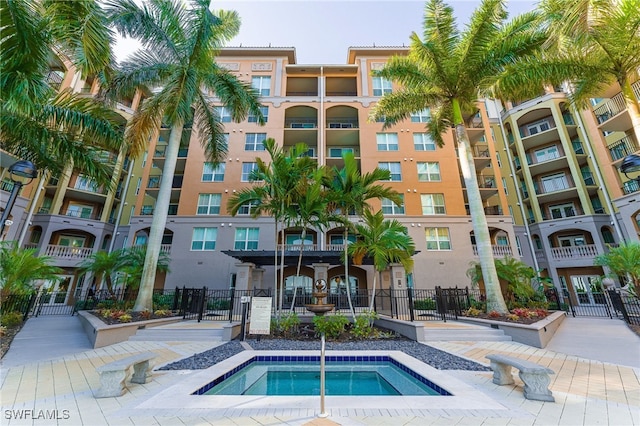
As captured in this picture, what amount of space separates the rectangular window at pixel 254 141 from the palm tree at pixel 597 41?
1940 centimetres

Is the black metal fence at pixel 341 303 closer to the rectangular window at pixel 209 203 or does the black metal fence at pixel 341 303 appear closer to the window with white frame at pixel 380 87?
the rectangular window at pixel 209 203

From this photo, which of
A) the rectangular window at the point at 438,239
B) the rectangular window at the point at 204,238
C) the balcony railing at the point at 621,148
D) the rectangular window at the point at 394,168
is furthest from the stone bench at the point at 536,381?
the balcony railing at the point at 621,148

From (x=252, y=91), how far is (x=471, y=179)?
40.6 feet

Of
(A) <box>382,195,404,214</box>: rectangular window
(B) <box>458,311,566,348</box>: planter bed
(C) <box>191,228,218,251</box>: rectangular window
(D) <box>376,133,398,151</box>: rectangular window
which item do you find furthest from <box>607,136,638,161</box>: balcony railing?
(C) <box>191,228,218,251</box>: rectangular window

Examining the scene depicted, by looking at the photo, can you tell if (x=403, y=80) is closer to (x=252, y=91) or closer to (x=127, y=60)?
(x=252, y=91)

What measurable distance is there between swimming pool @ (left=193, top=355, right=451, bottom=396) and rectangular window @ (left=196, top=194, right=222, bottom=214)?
1674 cm

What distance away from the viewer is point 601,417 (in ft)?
12.0

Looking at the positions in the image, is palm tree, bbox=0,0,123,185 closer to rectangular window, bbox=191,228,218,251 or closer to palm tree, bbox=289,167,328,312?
palm tree, bbox=289,167,328,312

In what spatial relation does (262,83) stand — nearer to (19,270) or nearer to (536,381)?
(19,270)

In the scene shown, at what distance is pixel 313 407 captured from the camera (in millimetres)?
3951

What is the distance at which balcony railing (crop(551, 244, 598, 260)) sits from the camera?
21348 mm

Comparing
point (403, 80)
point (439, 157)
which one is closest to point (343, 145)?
point (439, 157)

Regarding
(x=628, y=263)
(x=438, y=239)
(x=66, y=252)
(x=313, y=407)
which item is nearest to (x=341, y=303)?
(x=438, y=239)

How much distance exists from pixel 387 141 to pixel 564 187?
667 inches
